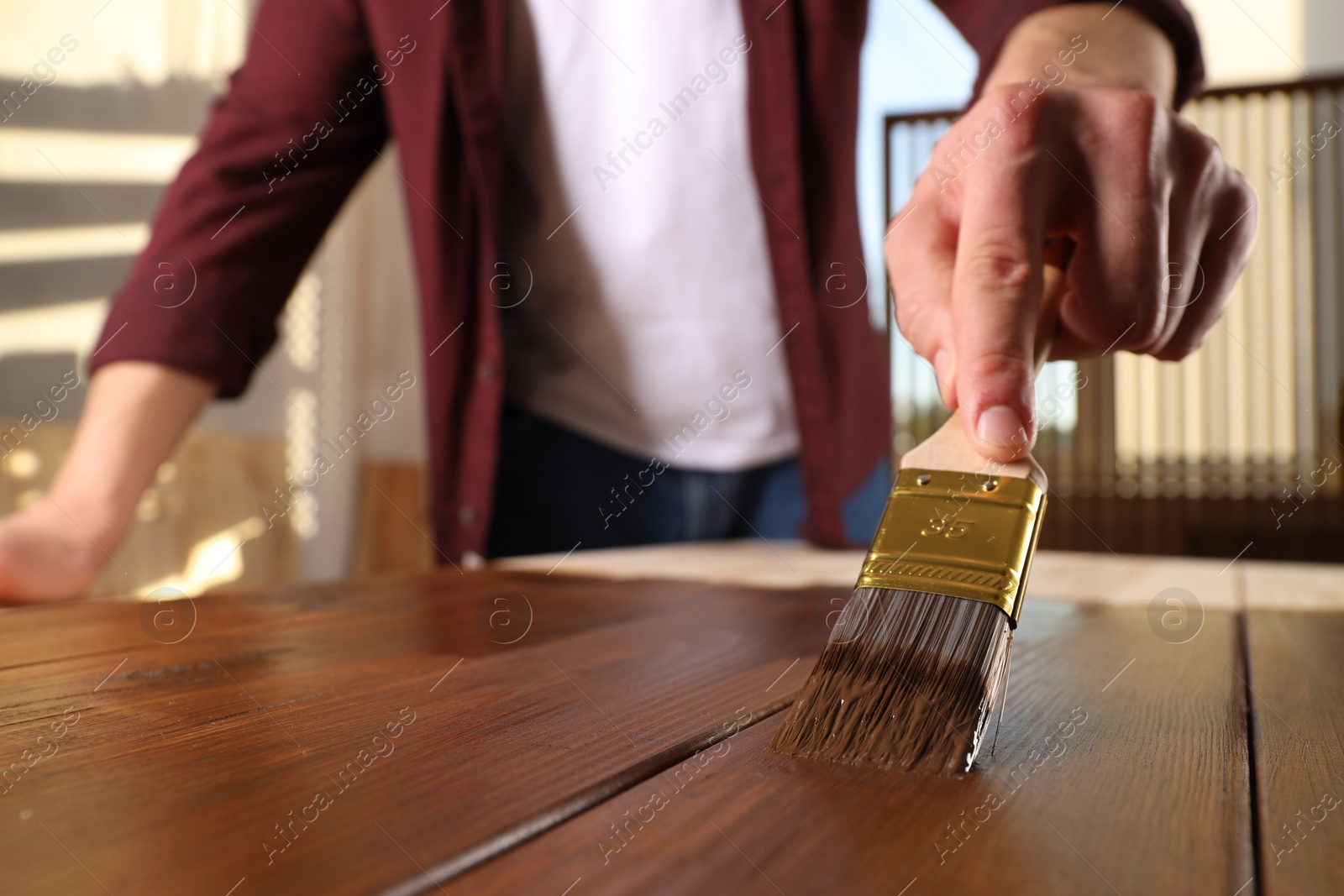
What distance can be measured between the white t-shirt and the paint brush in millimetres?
753

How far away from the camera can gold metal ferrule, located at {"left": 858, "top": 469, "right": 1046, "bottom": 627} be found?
1.28 ft

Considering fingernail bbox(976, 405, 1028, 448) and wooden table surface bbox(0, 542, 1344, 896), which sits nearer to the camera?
wooden table surface bbox(0, 542, 1344, 896)

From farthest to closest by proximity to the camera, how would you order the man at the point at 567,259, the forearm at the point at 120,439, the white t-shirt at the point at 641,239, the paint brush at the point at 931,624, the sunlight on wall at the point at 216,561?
1. the sunlight on wall at the point at 216,561
2. the white t-shirt at the point at 641,239
3. the man at the point at 567,259
4. the forearm at the point at 120,439
5. the paint brush at the point at 931,624

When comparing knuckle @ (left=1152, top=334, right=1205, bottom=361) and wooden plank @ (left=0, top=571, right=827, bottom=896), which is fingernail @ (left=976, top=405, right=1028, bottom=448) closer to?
wooden plank @ (left=0, top=571, right=827, bottom=896)

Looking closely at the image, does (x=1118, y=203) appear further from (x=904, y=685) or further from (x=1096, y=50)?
(x=904, y=685)

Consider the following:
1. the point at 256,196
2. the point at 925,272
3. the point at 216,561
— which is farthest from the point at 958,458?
the point at 216,561

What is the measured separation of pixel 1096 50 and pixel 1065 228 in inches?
6.6

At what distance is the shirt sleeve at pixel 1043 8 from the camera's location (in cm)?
70

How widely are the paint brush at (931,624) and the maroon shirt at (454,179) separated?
2.25ft

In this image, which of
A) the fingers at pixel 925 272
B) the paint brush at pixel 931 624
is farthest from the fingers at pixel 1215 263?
the paint brush at pixel 931 624

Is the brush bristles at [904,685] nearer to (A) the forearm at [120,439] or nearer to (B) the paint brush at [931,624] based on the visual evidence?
(B) the paint brush at [931,624]

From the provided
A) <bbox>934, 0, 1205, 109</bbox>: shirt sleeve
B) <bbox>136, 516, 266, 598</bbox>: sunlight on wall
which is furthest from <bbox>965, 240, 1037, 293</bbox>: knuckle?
<bbox>136, 516, 266, 598</bbox>: sunlight on wall

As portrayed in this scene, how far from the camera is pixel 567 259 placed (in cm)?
121

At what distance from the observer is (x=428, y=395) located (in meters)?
1.17
